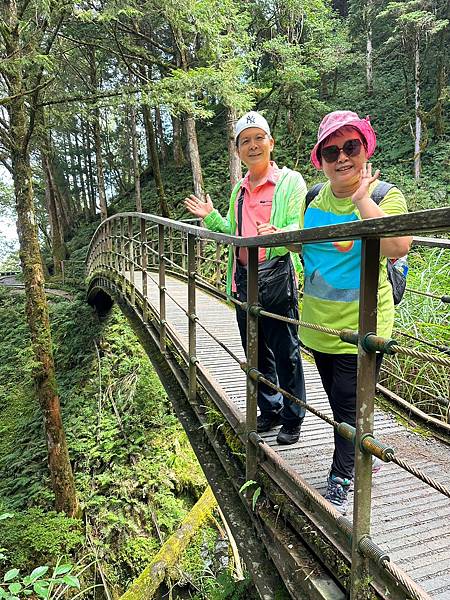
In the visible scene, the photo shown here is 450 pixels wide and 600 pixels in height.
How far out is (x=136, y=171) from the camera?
53.5 feet

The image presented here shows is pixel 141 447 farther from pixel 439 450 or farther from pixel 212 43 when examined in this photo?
pixel 212 43

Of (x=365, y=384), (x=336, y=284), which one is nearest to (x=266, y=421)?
(x=336, y=284)

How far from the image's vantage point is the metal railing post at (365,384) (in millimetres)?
1188

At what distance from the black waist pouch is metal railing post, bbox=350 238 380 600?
113 centimetres

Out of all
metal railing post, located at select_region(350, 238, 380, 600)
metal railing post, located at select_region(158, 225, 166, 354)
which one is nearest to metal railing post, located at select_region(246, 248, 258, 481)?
metal railing post, located at select_region(350, 238, 380, 600)

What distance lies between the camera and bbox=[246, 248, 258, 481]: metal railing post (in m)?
2.09

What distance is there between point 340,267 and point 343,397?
20.2 inches

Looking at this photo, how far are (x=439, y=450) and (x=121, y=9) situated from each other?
6.40 m

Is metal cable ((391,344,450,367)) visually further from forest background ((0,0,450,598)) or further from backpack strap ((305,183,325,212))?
forest background ((0,0,450,598))

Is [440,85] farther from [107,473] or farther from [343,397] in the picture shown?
[343,397]

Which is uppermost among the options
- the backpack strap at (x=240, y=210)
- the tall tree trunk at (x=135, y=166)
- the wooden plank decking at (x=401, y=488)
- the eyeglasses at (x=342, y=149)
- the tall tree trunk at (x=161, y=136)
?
the tall tree trunk at (x=161, y=136)

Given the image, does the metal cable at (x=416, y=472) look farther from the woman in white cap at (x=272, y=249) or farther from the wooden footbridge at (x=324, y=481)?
the woman in white cap at (x=272, y=249)

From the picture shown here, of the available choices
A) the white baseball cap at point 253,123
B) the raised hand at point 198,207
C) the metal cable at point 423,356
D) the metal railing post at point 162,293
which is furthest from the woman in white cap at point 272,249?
the metal railing post at point 162,293

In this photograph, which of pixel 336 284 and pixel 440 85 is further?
pixel 440 85
